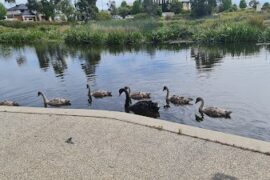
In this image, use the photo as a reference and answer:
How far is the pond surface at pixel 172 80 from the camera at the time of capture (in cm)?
1137

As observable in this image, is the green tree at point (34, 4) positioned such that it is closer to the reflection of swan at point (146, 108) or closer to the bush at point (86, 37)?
the bush at point (86, 37)

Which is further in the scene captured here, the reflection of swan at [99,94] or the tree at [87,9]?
the tree at [87,9]

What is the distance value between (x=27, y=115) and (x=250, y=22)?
29.7 metres

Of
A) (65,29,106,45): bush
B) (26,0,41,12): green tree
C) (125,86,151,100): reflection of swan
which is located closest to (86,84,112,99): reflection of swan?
(125,86,151,100): reflection of swan

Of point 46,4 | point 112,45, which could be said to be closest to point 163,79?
point 112,45

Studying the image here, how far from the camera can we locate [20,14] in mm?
98750

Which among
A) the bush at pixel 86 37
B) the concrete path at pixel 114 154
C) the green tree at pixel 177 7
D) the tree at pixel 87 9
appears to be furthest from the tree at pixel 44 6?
the concrete path at pixel 114 154

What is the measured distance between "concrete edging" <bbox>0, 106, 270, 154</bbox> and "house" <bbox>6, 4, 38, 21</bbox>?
8419 centimetres

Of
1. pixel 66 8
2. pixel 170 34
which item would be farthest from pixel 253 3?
pixel 170 34

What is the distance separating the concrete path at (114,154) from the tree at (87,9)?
221 feet

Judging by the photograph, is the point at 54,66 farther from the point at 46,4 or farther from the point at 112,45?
the point at 46,4

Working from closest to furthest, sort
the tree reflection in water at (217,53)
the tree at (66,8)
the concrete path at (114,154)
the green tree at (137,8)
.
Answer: the concrete path at (114,154) → the tree reflection in water at (217,53) → the tree at (66,8) → the green tree at (137,8)

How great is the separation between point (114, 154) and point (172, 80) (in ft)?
33.1

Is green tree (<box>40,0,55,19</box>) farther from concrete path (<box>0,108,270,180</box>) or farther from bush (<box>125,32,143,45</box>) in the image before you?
concrete path (<box>0,108,270,180</box>)
